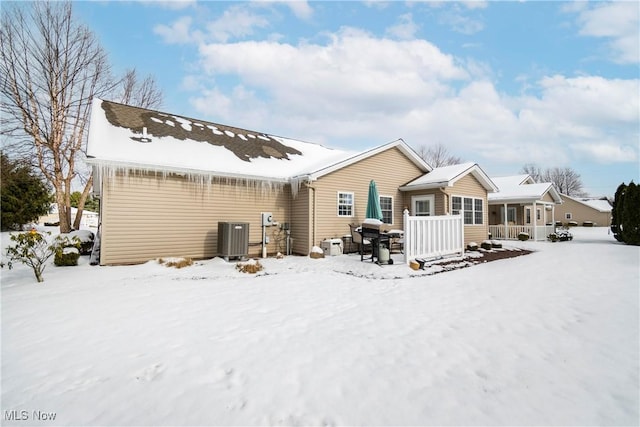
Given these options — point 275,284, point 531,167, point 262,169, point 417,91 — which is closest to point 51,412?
point 275,284

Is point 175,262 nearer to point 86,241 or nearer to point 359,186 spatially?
point 86,241

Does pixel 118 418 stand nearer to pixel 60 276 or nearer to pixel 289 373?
pixel 289 373

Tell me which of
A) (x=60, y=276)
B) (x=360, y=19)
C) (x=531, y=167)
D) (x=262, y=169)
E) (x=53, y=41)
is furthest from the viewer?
(x=531, y=167)

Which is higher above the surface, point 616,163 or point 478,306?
point 616,163

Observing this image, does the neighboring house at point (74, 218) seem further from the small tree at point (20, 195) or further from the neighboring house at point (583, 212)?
the neighboring house at point (583, 212)

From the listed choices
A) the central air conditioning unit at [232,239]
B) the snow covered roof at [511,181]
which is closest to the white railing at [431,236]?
the central air conditioning unit at [232,239]

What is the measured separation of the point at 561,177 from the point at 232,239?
67.1 metres

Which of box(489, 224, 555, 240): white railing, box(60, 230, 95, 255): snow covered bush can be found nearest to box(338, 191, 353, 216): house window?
box(60, 230, 95, 255): snow covered bush

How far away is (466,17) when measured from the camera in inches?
345

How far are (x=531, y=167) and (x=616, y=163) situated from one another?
3529 centimetres

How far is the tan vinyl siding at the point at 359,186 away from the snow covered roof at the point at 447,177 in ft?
1.75

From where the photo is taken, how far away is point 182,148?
9.64 meters

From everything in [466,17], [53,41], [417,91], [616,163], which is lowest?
[616,163]

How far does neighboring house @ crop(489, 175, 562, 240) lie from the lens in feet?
55.1
